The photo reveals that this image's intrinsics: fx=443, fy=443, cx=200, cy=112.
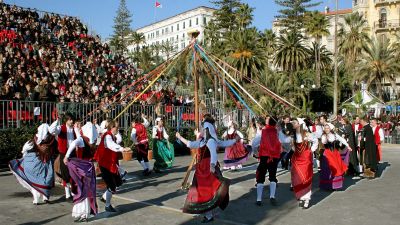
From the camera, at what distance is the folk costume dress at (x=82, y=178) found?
760cm

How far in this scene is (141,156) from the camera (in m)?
12.9

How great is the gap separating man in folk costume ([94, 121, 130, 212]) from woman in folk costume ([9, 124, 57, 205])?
57.9 inches

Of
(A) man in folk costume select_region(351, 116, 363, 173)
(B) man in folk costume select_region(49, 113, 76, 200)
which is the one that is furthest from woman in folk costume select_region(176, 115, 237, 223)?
(A) man in folk costume select_region(351, 116, 363, 173)

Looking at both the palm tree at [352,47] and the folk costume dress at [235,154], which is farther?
the palm tree at [352,47]

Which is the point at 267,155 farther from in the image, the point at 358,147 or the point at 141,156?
the point at 358,147

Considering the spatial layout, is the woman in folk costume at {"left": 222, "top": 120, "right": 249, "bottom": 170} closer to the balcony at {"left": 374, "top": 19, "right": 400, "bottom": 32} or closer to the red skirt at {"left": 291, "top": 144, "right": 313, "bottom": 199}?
the red skirt at {"left": 291, "top": 144, "right": 313, "bottom": 199}

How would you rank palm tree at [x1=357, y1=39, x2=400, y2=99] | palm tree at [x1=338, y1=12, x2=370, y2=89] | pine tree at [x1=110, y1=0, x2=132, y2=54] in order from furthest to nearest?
pine tree at [x1=110, y1=0, x2=132, y2=54]
palm tree at [x1=338, y1=12, x2=370, y2=89]
palm tree at [x1=357, y1=39, x2=400, y2=99]

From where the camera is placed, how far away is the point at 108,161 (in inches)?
328

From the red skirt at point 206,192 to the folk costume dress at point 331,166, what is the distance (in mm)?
3926

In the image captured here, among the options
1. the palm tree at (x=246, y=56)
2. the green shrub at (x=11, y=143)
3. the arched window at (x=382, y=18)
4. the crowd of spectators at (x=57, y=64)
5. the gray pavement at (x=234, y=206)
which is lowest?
the gray pavement at (x=234, y=206)

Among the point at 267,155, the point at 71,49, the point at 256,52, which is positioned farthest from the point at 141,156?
the point at 256,52

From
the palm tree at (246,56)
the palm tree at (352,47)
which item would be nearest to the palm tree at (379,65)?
the palm tree at (352,47)

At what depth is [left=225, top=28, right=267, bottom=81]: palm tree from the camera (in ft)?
138

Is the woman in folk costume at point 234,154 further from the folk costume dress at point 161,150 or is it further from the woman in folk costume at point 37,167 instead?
the woman in folk costume at point 37,167
